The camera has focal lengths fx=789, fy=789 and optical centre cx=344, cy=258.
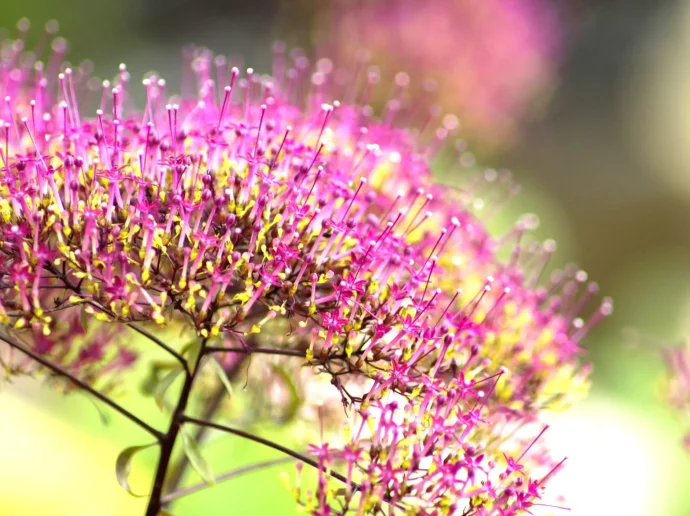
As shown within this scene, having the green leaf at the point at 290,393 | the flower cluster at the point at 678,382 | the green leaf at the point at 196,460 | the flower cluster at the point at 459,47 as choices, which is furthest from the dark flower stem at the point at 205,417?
the flower cluster at the point at 459,47

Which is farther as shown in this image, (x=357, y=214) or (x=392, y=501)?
(x=357, y=214)

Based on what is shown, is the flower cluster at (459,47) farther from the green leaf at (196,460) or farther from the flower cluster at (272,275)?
the green leaf at (196,460)

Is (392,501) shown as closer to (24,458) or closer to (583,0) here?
(24,458)

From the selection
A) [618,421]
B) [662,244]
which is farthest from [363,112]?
[662,244]

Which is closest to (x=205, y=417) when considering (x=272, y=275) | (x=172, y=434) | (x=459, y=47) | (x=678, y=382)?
(x=172, y=434)

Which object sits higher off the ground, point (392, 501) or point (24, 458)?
point (392, 501)

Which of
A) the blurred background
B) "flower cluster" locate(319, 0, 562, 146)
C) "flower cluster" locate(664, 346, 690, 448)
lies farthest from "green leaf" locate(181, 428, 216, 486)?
"flower cluster" locate(319, 0, 562, 146)

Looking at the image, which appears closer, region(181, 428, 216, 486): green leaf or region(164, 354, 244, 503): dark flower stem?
region(181, 428, 216, 486): green leaf

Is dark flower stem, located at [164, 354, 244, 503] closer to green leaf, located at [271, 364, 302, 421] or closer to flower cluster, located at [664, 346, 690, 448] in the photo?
green leaf, located at [271, 364, 302, 421]
